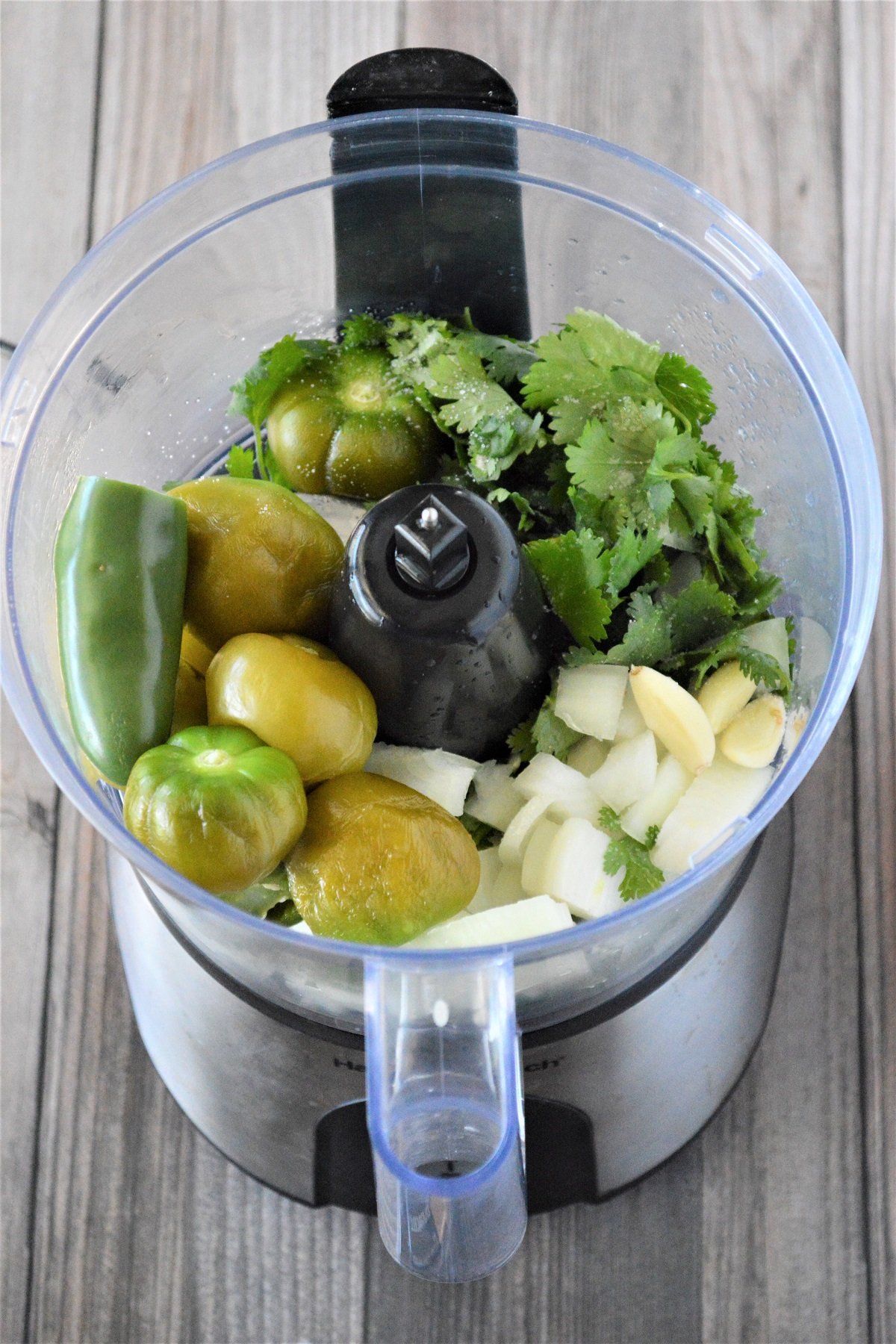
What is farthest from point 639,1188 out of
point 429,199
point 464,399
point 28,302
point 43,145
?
point 43,145

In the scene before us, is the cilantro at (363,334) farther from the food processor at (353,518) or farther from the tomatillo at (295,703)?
the tomatillo at (295,703)

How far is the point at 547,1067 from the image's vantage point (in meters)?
0.70

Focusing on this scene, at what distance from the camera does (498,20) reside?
103 cm

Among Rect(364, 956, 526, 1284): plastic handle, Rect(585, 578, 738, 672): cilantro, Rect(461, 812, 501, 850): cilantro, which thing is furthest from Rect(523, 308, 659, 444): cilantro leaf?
Rect(364, 956, 526, 1284): plastic handle

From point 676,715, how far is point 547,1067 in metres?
0.20

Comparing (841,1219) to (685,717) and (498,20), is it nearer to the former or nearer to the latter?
(685,717)

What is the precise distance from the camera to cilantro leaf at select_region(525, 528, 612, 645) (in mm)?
687

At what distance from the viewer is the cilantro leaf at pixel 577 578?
687mm

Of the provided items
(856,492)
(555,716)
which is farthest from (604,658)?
(856,492)

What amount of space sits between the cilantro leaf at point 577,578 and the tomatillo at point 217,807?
0.59 feet

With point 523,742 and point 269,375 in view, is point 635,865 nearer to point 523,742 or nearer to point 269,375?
point 523,742

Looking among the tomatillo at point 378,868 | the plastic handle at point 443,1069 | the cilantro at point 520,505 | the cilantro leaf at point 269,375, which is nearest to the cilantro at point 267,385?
the cilantro leaf at point 269,375

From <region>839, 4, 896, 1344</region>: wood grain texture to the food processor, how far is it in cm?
8

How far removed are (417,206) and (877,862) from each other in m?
0.50
